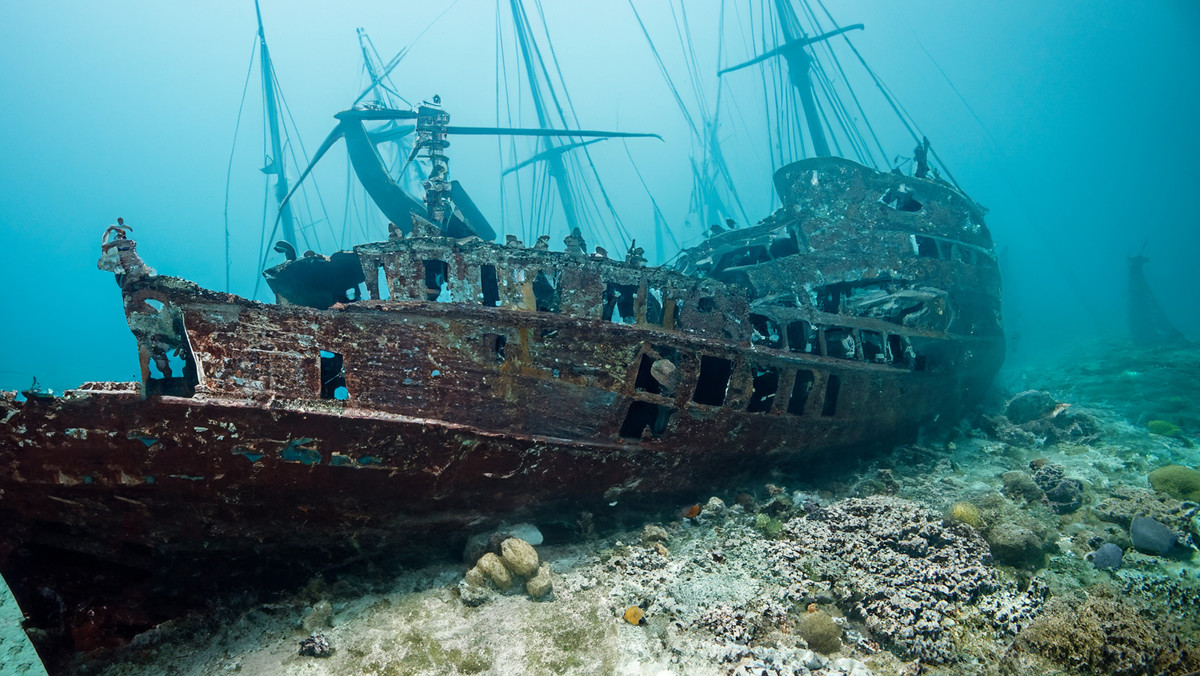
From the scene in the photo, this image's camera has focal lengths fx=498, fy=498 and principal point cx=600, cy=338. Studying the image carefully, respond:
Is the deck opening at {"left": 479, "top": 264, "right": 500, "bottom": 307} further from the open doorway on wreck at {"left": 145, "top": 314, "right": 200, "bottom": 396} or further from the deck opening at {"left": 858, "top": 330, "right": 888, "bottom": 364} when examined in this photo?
the deck opening at {"left": 858, "top": 330, "right": 888, "bottom": 364}

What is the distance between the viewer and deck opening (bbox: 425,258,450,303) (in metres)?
6.50

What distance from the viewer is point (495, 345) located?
605 centimetres

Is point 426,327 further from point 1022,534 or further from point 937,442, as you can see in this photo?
point 937,442

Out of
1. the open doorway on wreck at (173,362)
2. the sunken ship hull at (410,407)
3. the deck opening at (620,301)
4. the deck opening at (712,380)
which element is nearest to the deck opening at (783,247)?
the sunken ship hull at (410,407)

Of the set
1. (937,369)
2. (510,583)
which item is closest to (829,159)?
(937,369)

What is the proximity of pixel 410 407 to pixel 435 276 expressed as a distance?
1.89m

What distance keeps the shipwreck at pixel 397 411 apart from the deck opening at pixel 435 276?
0.09 feet

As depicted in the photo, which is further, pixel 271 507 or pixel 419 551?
pixel 419 551

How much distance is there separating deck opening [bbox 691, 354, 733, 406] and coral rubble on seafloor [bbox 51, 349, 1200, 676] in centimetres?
156

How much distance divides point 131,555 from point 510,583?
3761mm

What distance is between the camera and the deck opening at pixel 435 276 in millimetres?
6496

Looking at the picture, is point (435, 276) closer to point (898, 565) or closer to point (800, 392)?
point (898, 565)

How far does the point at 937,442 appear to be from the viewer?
11883mm

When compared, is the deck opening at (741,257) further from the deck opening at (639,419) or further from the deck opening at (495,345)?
the deck opening at (495,345)
